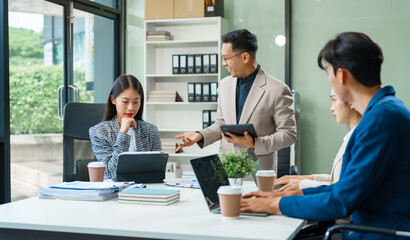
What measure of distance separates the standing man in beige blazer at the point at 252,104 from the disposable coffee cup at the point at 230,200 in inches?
49.2

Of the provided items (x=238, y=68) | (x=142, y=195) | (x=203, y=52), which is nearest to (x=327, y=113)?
(x=203, y=52)

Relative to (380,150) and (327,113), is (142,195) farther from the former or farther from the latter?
(327,113)

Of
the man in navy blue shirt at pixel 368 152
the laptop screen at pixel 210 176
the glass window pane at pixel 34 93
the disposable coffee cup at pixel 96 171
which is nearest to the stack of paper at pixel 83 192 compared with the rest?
the disposable coffee cup at pixel 96 171

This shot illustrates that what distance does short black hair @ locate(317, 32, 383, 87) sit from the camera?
5.26 ft

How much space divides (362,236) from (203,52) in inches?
173

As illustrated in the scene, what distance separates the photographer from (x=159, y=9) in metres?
5.82

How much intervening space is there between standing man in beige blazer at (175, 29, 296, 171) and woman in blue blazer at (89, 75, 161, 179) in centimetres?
24

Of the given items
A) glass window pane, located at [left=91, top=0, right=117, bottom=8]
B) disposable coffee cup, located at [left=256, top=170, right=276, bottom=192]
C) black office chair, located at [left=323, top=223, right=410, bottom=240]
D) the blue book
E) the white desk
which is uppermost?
glass window pane, located at [left=91, top=0, right=117, bottom=8]

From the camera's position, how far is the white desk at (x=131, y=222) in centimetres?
159

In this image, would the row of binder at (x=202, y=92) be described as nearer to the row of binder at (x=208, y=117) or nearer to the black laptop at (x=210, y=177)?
the row of binder at (x=208, y=117)

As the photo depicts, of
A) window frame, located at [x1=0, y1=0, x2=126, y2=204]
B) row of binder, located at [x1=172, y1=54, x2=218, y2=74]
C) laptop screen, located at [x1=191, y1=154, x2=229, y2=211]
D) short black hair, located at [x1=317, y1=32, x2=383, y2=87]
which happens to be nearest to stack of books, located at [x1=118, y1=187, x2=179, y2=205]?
laptop screen, located at [x1=191, y1=154, x2=229, y2=211]

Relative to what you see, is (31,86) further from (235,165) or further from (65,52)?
(235,165)

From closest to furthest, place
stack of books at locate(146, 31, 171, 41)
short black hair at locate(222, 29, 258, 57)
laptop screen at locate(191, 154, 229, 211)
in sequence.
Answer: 1. laptop screen at locate(191, 154, 229, 211)
2. short black hair at locate(222, 29, 258, 57)
3. stack of books at locate(146, 31, 171, 41)

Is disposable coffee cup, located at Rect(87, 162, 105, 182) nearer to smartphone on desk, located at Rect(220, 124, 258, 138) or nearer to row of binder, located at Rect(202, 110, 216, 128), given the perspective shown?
smartphone on desk, located at Rect(220, 124, 258, 138)
